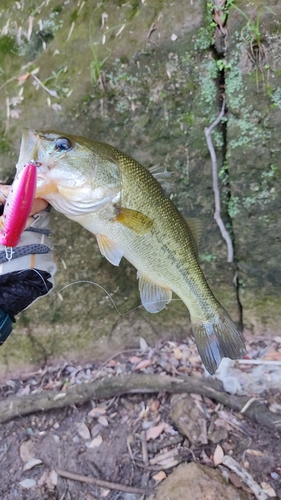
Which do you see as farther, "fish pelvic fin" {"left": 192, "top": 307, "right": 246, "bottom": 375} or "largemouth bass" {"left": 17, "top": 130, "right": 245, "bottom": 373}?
"fish pelvic fin" {"left": 192, "top": 307, "right": 246, "bottom": 375}

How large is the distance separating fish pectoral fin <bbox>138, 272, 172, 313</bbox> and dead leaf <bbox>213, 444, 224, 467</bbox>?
140 cm

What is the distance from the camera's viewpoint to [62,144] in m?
2.00

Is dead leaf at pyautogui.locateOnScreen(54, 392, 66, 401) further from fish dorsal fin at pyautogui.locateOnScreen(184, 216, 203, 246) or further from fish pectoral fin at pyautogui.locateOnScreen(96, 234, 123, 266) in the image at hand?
fish dorsal fin at pyautogui.locateOnScreen(184, 216, 203, 246)

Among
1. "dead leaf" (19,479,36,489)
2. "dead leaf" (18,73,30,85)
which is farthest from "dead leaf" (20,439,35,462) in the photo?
"dead leaf" (18,73,30,85)

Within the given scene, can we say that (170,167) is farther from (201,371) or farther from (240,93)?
(201,371)

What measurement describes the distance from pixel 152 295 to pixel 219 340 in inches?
18.7

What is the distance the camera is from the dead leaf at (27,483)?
3188 millimetres

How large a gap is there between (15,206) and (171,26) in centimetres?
200

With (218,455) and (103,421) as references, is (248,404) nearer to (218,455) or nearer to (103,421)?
(218,455)

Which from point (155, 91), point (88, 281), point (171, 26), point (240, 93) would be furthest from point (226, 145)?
point (88, 281)

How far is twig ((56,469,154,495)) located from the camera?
2.96 meters

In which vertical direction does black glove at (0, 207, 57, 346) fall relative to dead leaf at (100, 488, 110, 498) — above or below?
above

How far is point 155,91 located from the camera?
3096mm

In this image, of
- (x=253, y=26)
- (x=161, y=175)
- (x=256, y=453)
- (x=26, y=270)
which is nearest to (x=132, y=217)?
(x=161, y=175)
